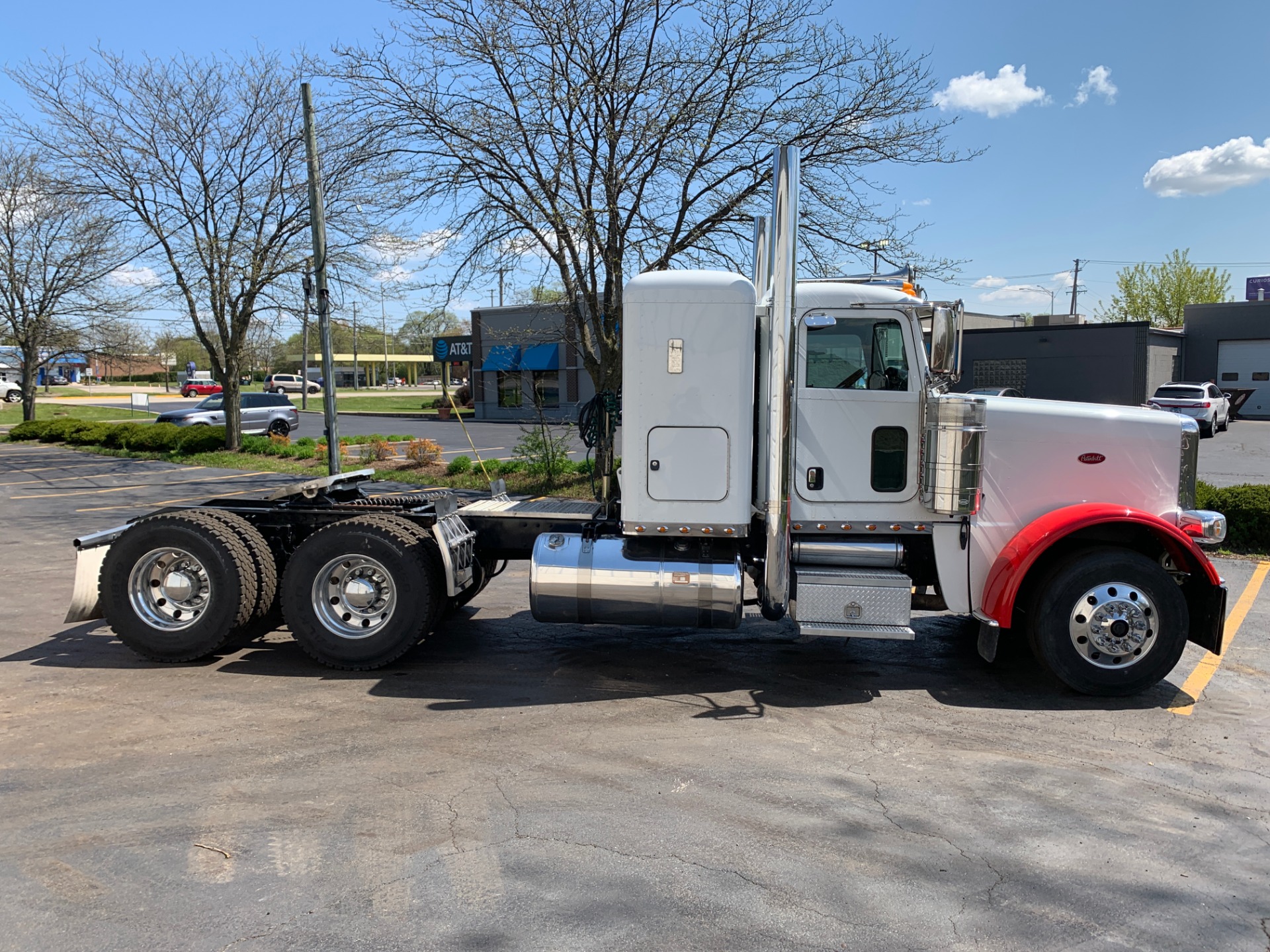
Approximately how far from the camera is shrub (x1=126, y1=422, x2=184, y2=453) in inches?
977

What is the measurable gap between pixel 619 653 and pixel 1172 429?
13.8ft

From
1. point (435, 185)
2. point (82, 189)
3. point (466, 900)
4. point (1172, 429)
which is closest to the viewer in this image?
point (466, 900)

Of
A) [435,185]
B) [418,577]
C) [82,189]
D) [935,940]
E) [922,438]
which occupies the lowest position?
[935,940]

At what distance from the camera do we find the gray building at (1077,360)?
35.9 metres

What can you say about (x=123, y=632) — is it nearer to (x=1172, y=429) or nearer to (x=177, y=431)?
(x=1172, y=429)

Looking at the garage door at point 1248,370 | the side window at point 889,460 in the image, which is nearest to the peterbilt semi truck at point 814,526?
the side window at point 889,460

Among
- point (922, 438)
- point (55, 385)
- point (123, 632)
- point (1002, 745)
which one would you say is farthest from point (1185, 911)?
point (55, 385)

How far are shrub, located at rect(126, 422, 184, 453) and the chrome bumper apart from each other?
2404cm

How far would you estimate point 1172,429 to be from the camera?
6141 mm

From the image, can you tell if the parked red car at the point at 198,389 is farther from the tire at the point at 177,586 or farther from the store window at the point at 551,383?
the tire at the point at 177,586

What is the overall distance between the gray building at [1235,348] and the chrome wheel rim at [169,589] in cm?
4418

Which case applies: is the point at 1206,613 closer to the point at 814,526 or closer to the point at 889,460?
the point at 889,460

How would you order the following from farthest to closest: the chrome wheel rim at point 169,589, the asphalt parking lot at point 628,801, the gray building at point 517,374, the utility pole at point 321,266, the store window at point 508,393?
the store window at point 508,393 < the gray building at point 517,374 < the utility pole at point 321,266 < the chrome wheel rim at point 169,589 < the asphalt parking lot at point 628,801

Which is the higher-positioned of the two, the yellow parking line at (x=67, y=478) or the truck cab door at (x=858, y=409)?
the truck cab door at (x=858, y=409)
